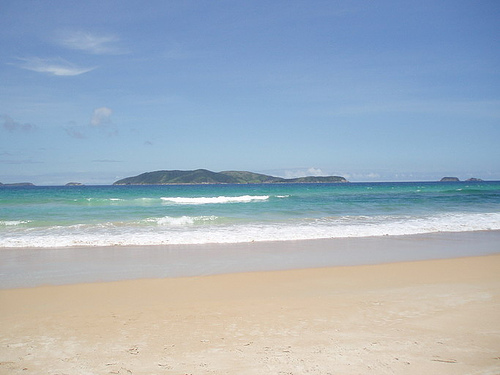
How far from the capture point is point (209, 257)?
9.37 metres

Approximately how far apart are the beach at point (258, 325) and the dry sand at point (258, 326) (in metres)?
0.01

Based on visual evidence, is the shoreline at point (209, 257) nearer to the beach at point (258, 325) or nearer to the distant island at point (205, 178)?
the beach at point (258, 325)

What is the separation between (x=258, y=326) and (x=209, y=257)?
196 inches

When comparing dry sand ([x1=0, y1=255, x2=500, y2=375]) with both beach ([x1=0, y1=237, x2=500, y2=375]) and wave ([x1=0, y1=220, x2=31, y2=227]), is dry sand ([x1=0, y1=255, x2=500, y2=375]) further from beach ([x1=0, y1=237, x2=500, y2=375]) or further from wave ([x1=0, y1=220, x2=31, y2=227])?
wave ([x1=0, y1=220, x2=31, y2=227])

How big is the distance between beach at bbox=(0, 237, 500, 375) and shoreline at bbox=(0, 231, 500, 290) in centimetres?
76

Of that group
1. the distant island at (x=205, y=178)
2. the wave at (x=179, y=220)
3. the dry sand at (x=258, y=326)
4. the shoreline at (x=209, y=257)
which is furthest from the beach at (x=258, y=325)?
the distant island at (x=205, y=178)

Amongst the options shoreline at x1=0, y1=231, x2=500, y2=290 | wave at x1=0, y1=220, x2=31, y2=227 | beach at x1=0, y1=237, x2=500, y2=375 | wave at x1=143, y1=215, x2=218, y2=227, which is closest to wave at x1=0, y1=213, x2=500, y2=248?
wave at x1=143, y1=215, x2=218, y2=227

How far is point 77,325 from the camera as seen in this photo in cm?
468

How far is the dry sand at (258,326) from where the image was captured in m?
3.56

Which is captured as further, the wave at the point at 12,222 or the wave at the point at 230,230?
the wave at the point at 12,222

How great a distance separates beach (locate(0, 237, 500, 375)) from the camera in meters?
3.56

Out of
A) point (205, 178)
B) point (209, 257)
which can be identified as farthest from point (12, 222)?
point (205, 178)

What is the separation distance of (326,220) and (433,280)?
10828 mm

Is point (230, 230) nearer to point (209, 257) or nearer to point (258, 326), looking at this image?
point (209, 257)
